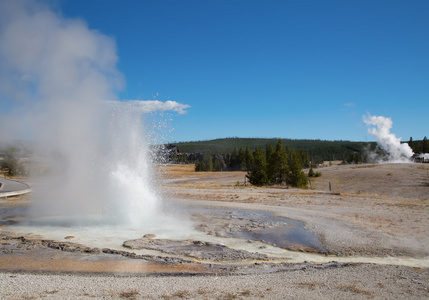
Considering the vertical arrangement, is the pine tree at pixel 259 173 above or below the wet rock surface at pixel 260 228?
above

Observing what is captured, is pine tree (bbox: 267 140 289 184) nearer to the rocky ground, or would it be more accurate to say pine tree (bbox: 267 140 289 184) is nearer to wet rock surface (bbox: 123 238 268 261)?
the rocky ground

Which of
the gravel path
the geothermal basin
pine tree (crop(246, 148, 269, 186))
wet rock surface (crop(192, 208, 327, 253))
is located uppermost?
pine tree (crop(246, 148, 269, 186))

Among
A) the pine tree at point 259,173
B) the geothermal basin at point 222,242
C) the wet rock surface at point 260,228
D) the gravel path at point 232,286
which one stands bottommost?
the wet rock surface at point 260,228

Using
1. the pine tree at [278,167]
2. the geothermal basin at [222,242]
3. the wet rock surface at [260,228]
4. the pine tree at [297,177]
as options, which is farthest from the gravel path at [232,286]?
the pine tree at [278,167]

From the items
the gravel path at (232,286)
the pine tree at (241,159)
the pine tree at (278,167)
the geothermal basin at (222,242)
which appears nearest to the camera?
the gravel path at (232,286)

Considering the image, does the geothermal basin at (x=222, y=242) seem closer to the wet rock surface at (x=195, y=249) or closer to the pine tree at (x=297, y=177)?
the wet rock surface at (x=195, y=249)

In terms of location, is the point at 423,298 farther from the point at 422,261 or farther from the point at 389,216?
the point at 389,216

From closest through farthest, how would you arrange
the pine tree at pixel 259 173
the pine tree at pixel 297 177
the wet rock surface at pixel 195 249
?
the wet rock surface at pixel 195 249 → the pine tree at pixel 297 177 → the pine tree at pixel 259 173

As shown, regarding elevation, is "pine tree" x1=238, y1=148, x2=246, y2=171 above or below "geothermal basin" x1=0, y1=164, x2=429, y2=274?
above

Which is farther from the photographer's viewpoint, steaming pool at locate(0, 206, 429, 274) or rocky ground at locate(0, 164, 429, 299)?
steaming pool at locate(0, 206, 429, 274)

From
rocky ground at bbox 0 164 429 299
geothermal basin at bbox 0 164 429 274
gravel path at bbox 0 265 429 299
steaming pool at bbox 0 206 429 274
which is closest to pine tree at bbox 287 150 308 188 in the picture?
geothermal basin at bbox 0 164 429 274

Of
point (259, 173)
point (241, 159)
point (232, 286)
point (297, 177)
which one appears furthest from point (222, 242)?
point (241, 159)

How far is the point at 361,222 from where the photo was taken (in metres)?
16.2

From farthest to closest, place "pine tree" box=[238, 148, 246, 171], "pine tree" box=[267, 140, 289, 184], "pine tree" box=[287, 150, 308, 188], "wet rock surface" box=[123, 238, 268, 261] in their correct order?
"pine tree" box=[238, 148, 246, 171] < "pine tree" box=[267, 140, 289, 184] < "pine tree" box=[287, 150, 308, 188] < "wet rock surface" box=[123, 238, 268, 261]
